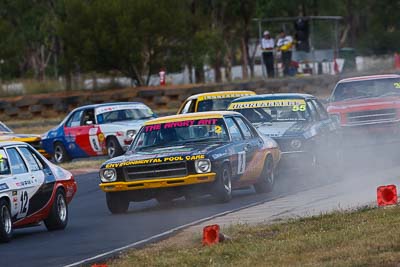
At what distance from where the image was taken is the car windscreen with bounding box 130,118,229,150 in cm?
1723

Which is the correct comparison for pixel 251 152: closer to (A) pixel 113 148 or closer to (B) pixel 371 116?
(B) pixel 371 116

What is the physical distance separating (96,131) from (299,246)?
57.8ft

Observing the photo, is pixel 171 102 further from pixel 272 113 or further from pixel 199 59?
pixel 272 113

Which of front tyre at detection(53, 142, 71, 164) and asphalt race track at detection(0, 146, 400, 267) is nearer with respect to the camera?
asphalt race track at detection(0, 146, 400, 267)

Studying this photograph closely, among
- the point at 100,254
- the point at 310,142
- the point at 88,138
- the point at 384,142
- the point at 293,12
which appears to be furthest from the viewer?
the point at 293,12

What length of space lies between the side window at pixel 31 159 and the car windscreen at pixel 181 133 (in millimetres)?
2137

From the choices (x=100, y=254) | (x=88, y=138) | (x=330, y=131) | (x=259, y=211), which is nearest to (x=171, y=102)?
(x=88, y=138)

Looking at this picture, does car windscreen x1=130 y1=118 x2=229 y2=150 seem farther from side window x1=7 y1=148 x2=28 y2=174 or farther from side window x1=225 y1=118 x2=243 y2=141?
side window x1=7 y1=148 x2=28 y2=174

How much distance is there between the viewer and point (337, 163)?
69.7ft

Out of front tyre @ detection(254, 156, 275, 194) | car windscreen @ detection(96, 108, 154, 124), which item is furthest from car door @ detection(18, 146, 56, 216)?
car windscreen @ detection(96, 108, 154, 124)

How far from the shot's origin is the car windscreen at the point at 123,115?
28.6m

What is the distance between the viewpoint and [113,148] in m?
27.9

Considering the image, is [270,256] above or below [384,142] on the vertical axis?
above

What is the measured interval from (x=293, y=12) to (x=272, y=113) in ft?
125
